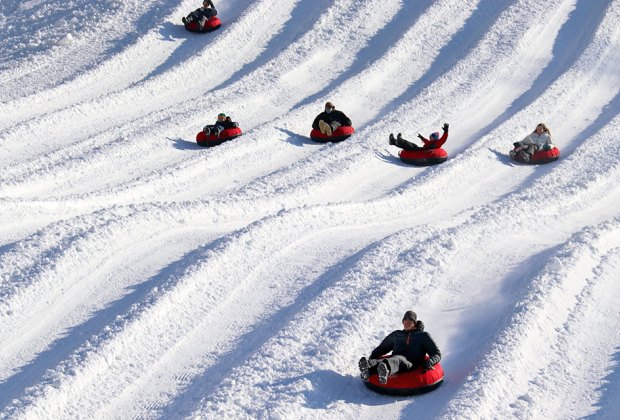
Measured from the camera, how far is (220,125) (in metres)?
17.0

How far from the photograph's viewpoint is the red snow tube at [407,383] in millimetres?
8977

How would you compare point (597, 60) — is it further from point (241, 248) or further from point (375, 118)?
point (241, 248)

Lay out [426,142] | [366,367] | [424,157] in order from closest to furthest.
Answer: [366,367]
[424,157]
[426,142]

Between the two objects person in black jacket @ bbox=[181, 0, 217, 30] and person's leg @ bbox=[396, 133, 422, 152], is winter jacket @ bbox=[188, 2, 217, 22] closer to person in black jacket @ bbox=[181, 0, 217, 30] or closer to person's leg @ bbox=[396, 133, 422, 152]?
person in black jacket @ bbox=[181, 0, 217, 30]

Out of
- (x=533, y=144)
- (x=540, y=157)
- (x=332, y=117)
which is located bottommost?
(x=540, y=157)

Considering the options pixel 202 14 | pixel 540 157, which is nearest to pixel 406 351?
pixel 540 157

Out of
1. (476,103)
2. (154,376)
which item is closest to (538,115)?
Result: (476,103)

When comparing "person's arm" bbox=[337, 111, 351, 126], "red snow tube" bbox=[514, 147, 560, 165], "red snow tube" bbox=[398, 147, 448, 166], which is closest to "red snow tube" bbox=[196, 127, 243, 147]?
"person's arm" bbox=[337, 111, 351, 126]

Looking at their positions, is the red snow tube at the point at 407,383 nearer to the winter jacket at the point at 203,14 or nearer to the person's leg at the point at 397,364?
the person's leg at the point at 397,364

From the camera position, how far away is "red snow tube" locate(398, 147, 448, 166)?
1619cm

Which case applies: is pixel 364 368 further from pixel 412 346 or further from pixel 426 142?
pixel 426 142

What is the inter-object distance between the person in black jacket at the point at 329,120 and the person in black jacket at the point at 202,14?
20.8 ft

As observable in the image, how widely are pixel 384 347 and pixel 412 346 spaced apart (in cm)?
26

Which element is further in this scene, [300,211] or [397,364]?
[300,211]
